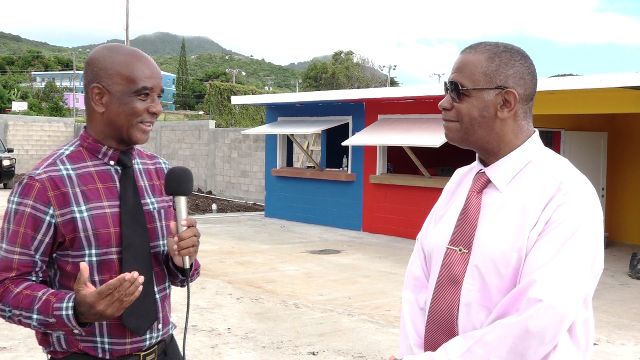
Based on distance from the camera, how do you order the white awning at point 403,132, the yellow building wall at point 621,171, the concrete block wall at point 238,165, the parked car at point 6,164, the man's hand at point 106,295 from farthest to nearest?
the parked car at point 6,164 < the concrete block wall at point 238,165 < the yellow building wall at point 621,171 < the white awning at point 403,132 < the man's hand at point 106,295

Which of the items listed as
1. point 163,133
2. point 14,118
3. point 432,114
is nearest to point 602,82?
point 432,114

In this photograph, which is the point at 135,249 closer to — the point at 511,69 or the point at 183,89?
the point at 511,69

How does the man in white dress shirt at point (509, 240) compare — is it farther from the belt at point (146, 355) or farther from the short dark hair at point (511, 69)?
the belt at point (146, 355)

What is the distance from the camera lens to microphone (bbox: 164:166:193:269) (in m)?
2.04

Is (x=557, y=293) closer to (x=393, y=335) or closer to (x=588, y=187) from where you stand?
(x=588, y=187)

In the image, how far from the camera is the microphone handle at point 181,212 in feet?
6.63

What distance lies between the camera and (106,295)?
5.51 feet

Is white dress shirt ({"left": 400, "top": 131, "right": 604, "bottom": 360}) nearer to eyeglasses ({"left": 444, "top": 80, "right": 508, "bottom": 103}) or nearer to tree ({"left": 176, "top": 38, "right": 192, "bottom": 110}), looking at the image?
eyeglasses ({"left": 444, "top": 80, "right": 508, "bottom": 103})

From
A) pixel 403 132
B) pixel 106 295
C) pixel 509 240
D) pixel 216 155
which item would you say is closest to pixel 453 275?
pixel 509 240

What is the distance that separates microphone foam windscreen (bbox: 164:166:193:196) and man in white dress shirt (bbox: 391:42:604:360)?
27.9 inches

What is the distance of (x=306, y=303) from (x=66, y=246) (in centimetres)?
536

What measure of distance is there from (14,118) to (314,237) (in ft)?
51.8

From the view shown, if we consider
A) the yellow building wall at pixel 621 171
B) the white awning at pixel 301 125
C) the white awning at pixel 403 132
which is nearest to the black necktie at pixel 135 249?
the white awning at pixel 403 132

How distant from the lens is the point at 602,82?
8711 mm
